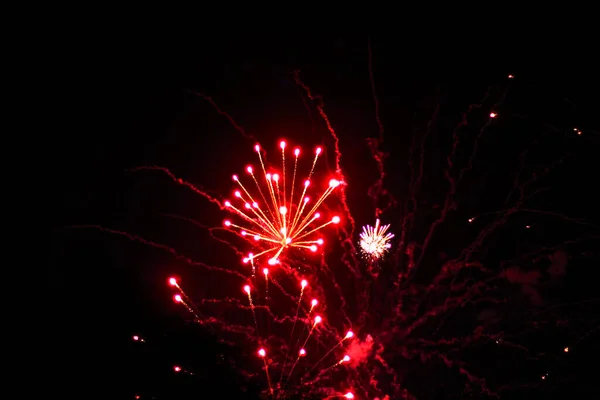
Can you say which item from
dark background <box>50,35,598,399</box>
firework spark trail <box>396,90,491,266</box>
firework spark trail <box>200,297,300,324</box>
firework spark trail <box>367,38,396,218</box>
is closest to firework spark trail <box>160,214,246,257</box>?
dark background <box>50,35,598,399</box>

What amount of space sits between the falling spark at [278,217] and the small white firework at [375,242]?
62 centimetres

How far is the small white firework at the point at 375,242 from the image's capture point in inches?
260

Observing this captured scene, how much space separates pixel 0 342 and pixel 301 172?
4.99m

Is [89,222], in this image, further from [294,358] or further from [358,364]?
[358,364]

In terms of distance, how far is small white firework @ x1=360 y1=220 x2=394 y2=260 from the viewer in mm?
6598

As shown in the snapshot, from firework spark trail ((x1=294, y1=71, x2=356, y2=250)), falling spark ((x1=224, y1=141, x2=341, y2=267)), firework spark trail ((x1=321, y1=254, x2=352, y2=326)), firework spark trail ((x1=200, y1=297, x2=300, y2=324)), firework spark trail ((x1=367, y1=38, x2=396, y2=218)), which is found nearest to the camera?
falling spark ((x1=224, y1=141, x2=341, y2=267))

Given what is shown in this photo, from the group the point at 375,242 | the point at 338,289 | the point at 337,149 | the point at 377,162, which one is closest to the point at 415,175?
the point at 377,162

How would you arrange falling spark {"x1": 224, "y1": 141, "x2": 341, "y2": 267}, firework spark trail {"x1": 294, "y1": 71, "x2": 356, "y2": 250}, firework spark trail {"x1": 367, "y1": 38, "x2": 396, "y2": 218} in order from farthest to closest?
1. firework spark trail {"x1": 367, "y1": 38, "x2": 396, "y2": 218}
2. firework spark trail {"x1": 294, "y1": 71, "x2": 356, "y2": 250}
3. falling spark {"x1": 224, "y1": 141, "x2": 341, "y2": 267}

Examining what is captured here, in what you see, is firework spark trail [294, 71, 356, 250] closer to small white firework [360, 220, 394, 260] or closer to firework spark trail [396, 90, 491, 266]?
A: small white firework [360, 220, 394, 260]

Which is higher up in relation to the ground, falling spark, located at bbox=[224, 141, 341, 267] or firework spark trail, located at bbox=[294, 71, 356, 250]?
firework spark trail, located at bbox=[294, 71, 356, 250]

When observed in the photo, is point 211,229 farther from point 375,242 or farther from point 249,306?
point 375,242

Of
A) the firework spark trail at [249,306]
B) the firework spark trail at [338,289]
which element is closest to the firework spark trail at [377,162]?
the firework spark trail at [338,289]

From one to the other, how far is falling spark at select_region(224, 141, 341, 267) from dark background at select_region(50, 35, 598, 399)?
2.08ft

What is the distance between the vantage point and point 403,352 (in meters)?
6.31
